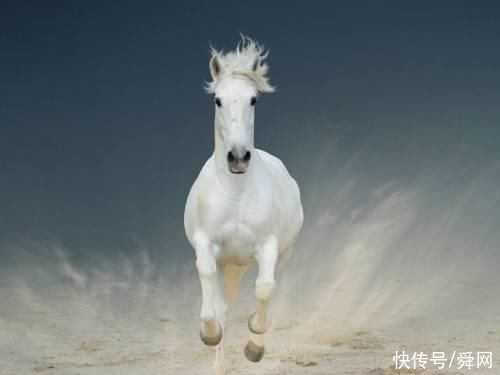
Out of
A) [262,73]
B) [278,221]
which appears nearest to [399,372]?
[278,221]

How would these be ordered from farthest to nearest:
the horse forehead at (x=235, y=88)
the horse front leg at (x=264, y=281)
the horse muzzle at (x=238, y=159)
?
the horse front leg at (x=264, y=281)
the horse forehead at (x=235, y=88)
the horse muzzle at (x=238, y=159)

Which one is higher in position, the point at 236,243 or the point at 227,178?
the point at 227,178

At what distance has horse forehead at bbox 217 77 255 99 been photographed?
7148 mm

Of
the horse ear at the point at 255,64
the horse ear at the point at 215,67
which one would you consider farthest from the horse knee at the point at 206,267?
the horse ear at the point at 255,64

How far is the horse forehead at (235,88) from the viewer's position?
715 centimetres

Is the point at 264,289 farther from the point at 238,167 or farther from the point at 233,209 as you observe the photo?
the point at 238,167

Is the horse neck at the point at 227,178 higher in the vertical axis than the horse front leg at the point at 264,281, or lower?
higher

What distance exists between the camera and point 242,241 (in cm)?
755

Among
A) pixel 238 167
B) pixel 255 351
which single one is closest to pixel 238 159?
pixel 238 167

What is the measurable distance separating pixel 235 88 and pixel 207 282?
1729 millimetres

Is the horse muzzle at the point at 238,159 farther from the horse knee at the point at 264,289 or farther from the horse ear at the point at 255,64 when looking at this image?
the horse knee at the point at 264,289

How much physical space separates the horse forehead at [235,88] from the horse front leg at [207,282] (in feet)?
4.31

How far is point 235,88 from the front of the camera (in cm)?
720

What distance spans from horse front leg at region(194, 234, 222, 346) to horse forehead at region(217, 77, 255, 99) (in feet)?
4.31
